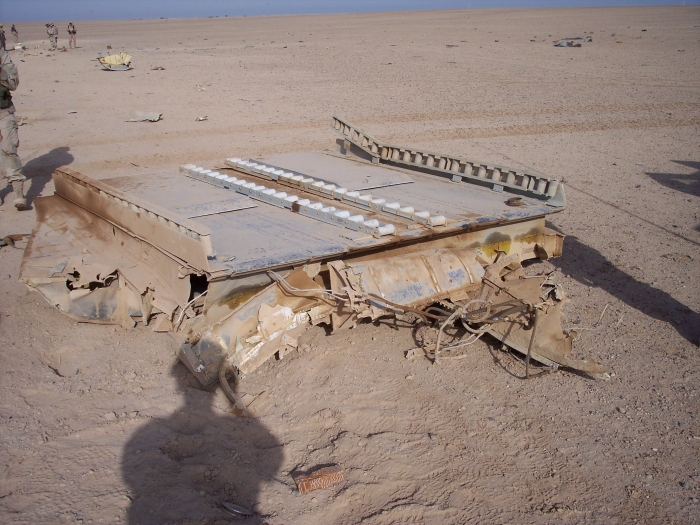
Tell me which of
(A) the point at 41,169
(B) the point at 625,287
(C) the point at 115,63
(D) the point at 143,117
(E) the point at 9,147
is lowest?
(B) the point at 625,287

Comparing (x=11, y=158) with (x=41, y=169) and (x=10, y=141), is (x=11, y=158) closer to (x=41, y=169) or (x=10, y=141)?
(x=10, y=141)

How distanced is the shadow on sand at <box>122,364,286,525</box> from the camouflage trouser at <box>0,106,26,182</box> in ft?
19.1

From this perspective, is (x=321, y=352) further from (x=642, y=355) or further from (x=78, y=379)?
(x=642, y=355)

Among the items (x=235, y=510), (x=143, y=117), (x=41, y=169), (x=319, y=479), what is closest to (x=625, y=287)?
(x=319, y=479)

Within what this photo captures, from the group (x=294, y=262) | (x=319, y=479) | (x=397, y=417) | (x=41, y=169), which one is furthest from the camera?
(x=41, y=169)

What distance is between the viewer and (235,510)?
128 inches

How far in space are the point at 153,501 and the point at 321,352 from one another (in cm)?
186

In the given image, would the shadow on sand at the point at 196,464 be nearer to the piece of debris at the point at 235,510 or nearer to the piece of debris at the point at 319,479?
the piece of debris at the point at 235,510

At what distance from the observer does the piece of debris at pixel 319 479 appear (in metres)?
3.41

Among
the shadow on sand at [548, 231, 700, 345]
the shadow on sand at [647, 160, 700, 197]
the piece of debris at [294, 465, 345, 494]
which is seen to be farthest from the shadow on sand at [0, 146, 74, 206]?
the shadow on sand at [647, 160, 700, 197]

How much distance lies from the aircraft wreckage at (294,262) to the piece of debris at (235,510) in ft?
2.96

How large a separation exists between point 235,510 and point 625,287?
179 inches

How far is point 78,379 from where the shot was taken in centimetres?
441

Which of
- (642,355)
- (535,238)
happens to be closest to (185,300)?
(535,238)
